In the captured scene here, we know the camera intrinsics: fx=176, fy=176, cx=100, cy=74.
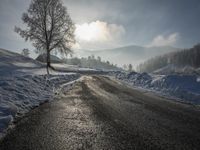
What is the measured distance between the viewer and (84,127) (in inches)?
230

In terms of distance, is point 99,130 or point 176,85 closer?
point 99,130

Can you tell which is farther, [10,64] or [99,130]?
[10,64]

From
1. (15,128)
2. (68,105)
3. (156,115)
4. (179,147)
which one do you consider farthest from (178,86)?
(15,128)

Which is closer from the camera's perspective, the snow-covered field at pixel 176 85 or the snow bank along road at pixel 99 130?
the snow bank along road at pixel 99 130

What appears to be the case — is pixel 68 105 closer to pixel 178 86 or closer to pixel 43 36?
pixel 178 86

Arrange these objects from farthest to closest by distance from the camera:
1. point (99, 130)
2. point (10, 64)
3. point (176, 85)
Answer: point (10, 64)
point (176, 85)
point (99, 130)

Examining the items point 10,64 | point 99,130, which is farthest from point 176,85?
point 10,64

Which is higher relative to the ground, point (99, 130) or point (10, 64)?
point (10, 64)

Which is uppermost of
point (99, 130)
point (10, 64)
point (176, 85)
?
point (10, 64)

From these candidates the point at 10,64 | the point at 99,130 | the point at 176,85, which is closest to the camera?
the point at 99,130

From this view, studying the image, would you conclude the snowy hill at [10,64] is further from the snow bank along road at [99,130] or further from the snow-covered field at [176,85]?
the snow-covered field at [176,85]

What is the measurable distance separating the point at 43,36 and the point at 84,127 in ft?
92.5

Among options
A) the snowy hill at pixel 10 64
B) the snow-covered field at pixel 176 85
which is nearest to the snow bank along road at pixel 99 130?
the snowy hill at pixel 10 64

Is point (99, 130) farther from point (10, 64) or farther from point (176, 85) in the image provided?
point (10, 64)
